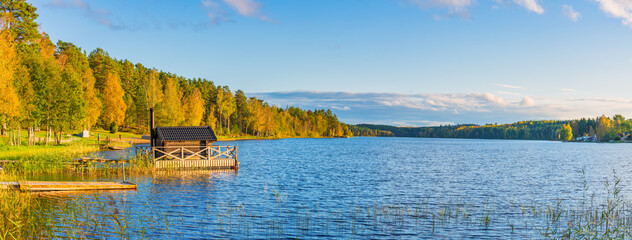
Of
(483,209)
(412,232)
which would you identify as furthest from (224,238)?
(483,209)

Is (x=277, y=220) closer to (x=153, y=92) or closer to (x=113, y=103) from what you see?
(x=113, y=103)

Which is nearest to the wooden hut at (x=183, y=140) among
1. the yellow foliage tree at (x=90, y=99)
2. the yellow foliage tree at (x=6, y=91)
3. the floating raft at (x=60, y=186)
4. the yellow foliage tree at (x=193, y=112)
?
the yellow foliage tree at (x=6, y=91)

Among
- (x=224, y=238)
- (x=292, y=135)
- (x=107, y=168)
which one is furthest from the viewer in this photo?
(x=292, y=135)

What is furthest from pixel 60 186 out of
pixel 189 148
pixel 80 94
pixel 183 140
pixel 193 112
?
pixel 193 112

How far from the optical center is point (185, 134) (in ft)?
123

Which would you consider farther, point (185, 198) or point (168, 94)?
point (168, 94)

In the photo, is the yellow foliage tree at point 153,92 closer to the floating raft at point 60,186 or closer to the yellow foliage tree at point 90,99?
the yellow foliage tree at point 90,99

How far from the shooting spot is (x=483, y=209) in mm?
21062

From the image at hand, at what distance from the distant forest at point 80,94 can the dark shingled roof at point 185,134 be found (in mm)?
13258

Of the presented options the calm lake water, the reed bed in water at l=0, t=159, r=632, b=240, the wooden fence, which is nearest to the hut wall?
the wooden fence

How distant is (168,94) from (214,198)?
222 ft

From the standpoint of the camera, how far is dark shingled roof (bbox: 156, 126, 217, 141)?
1445 inches

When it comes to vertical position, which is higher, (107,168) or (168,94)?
(168,94)

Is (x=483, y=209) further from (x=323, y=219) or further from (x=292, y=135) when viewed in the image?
(x=292, y=135)
